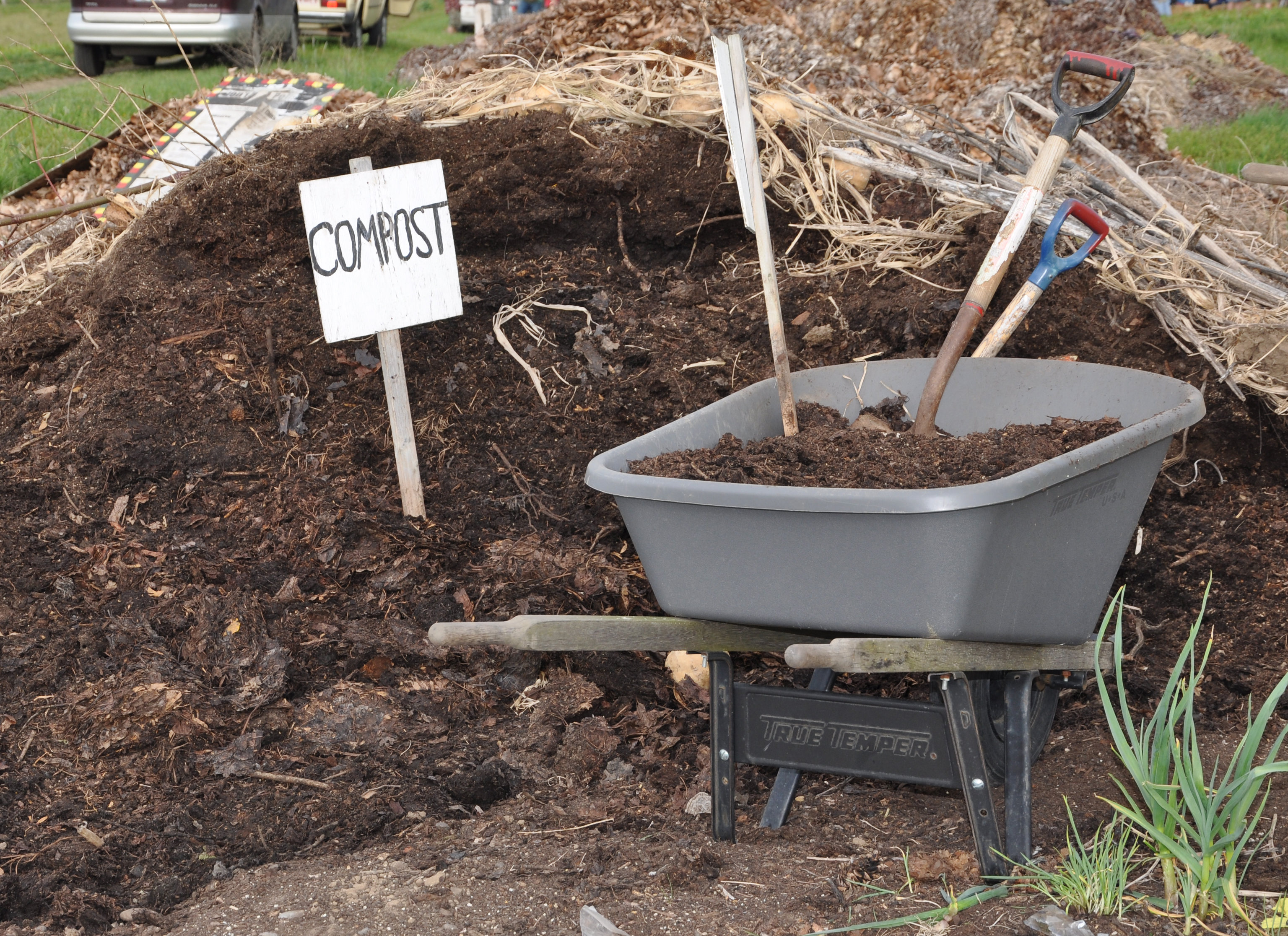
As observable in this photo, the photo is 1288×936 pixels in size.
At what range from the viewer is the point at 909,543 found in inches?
59.3

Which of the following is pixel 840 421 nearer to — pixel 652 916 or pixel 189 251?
pixel 652 916

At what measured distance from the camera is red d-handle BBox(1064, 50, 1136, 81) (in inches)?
80.2

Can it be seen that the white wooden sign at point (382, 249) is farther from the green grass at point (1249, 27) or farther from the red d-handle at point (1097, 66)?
the green grass at point (1249, 27)

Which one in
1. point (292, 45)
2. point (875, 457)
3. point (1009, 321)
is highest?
point (292, 45)

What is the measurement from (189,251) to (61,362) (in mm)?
481

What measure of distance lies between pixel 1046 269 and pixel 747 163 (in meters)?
0.65

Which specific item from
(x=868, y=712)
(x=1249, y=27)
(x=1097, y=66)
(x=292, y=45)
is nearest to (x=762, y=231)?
(x=1097, y=66)

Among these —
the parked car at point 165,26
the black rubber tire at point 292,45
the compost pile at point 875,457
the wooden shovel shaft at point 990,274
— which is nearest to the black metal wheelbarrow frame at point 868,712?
the compost pile at point 875,457

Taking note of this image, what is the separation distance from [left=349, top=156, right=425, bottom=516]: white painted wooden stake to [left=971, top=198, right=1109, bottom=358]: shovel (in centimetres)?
131

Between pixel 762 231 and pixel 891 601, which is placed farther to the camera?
pixel 762 231

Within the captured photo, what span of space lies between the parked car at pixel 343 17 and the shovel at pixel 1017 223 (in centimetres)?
1077

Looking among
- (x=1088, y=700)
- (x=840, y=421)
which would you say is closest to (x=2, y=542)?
(x=840, y=421)

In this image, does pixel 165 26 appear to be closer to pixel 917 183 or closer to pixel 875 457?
pixel 917 183

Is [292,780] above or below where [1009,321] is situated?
below
